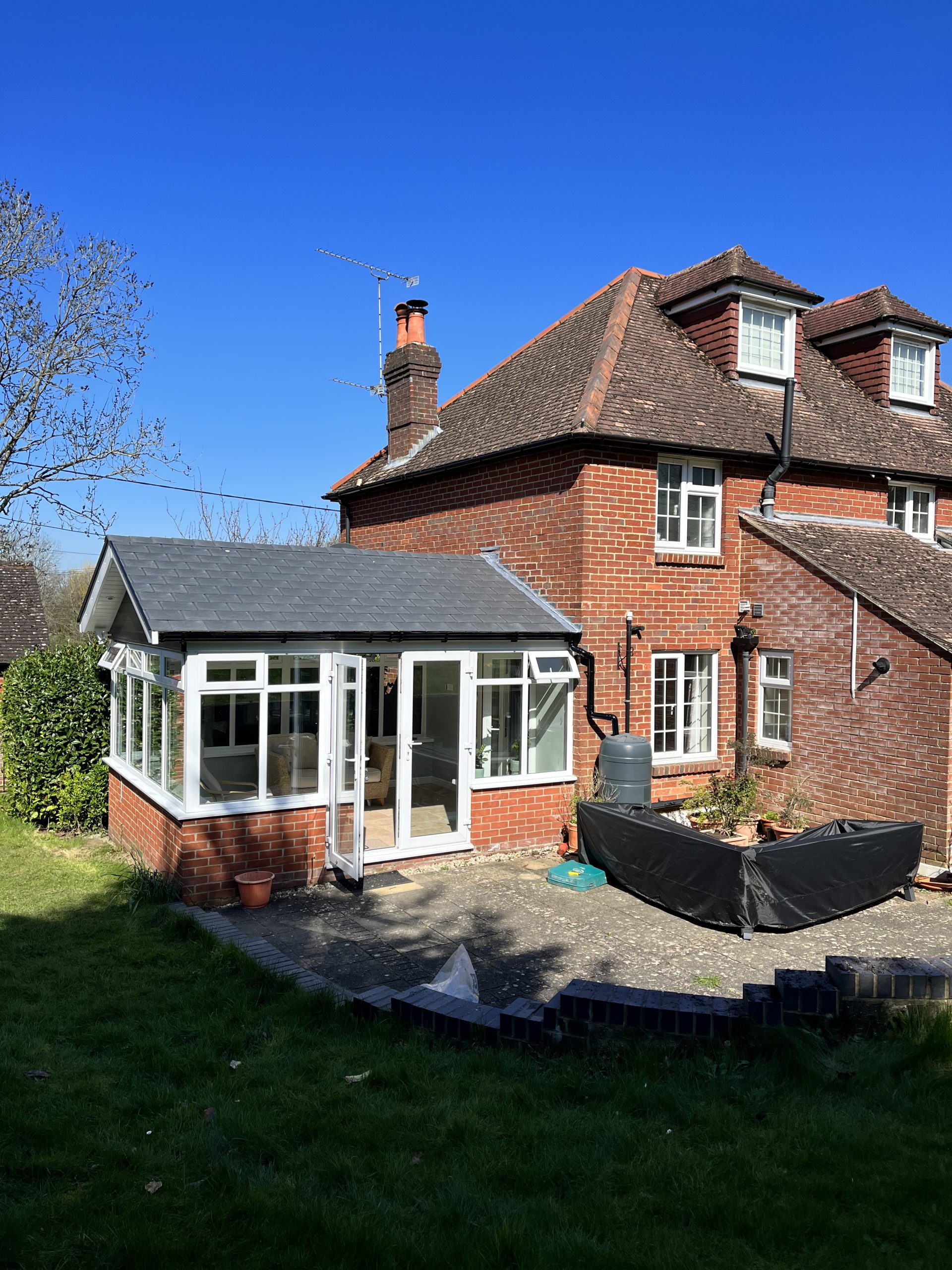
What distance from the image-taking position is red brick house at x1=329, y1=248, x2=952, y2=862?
Result: 12.0 meters

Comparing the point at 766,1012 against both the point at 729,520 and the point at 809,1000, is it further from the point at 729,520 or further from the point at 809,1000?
the point at 729,520

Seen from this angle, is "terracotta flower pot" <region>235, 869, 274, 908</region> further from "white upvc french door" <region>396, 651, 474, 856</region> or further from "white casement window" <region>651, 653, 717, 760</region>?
"white casement window" <region>651, 653, 717, 760</region>

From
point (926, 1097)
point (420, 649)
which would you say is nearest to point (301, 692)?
point (420, 649)

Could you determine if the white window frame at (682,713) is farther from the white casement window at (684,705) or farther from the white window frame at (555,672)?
the white window frame at (555,672)

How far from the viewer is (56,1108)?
502cm

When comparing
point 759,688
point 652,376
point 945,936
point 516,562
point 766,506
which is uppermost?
point 652,376

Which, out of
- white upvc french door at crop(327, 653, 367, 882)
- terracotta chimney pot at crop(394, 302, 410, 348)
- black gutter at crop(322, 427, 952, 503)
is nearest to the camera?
white upvc french door at crop(327, 653, 367, 882)

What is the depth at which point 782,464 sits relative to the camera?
13758mm

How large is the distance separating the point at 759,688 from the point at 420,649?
5.60 meters

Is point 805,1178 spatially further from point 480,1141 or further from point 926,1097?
point 480,1141

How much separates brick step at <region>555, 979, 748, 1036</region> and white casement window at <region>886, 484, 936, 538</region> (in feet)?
40.2

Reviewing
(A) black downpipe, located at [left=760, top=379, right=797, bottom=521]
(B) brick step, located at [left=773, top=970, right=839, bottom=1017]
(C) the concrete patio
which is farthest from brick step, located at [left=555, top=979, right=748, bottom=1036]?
(A) black downpipe, located at [left=760, top=379, right=797, bottom=521]

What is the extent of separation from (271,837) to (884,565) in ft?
31.1

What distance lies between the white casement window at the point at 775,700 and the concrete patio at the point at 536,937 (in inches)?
133
